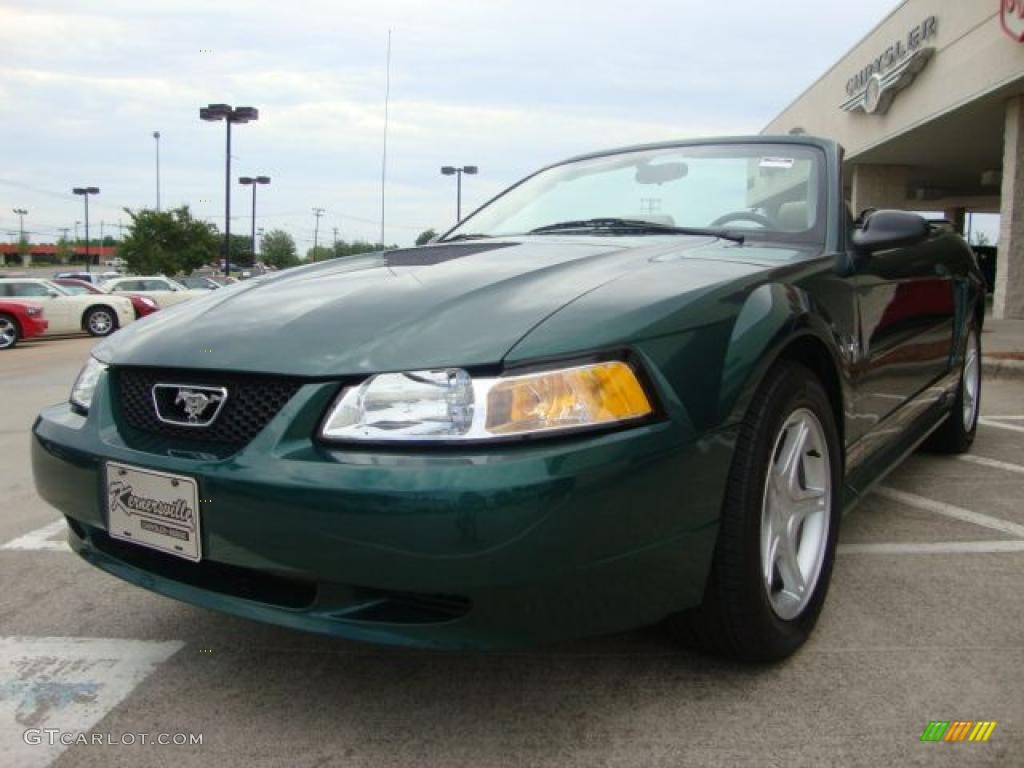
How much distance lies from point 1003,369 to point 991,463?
4415 millimetres

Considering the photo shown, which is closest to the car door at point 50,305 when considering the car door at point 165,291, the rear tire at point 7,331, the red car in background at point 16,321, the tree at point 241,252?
the red car in background at point 16,321

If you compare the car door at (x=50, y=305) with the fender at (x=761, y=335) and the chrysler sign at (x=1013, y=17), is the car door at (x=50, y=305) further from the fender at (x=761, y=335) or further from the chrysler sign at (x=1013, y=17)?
the fender at (x=761, y=335)

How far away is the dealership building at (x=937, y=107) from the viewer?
14273mm

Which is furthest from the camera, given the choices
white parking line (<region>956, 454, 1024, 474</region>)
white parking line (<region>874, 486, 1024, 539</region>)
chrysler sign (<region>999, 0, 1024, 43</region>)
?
chrysler sign (<region>999, 0, 1024, 43</region>)

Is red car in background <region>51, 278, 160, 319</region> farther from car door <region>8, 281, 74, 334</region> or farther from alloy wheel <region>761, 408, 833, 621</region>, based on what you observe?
alloy wheel <region>761, 408, 833, 621</region>

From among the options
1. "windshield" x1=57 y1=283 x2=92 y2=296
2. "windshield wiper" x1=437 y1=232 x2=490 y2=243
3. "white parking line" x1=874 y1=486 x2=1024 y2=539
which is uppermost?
"windshield wiper" x1=437 y1=232 x2=490 y2=243

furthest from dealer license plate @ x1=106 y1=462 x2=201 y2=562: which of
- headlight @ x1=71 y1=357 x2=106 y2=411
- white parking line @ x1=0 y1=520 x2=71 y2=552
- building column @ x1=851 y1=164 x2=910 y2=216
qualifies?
building column @ x1=851 y1=164 x2=910 y2=216

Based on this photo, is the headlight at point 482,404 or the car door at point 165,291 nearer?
the headlight at point 482,404

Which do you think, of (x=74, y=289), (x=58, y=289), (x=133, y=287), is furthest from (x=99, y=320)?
(x=133, y=287)

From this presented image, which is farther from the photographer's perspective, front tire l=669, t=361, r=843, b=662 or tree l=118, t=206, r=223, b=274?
tree l=118, t=206, r=223, b=274

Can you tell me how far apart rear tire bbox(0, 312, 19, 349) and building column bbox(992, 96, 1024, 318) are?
687 inches

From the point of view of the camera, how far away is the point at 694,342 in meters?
1.87

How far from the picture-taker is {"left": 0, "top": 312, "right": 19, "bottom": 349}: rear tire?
632 inches

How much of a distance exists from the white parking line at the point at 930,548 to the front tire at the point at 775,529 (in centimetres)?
78
